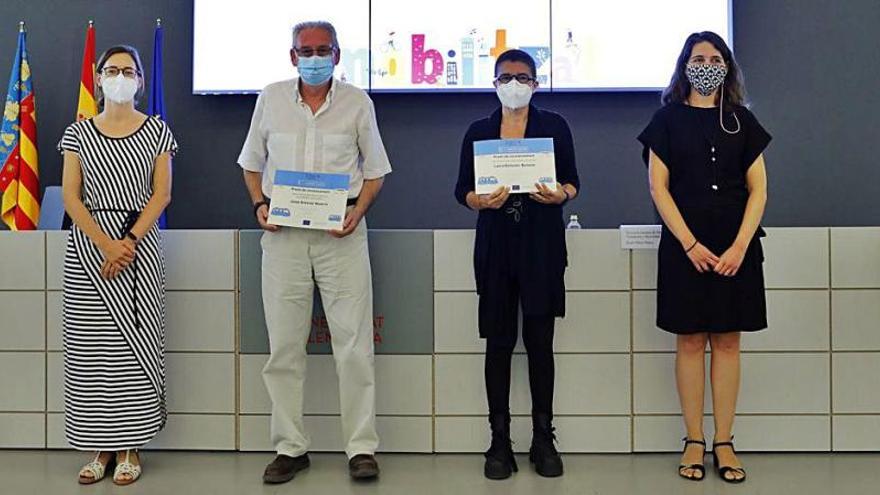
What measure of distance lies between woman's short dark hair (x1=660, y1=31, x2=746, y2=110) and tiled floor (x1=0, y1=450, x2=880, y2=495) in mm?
1286

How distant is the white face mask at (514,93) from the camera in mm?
2762

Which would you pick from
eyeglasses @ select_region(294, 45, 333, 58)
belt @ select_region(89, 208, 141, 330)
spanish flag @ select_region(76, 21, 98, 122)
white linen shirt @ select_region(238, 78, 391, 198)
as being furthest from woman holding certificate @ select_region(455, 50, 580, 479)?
spanish flag @ select_region(76, 21, 98, 122)

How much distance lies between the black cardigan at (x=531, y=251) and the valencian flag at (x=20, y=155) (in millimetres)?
2258

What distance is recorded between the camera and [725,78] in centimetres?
280

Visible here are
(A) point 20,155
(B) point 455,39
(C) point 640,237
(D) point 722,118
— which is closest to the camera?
(D) point 722,118

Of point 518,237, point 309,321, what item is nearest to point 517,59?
point 518,237

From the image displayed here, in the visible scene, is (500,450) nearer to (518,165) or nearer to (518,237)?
(518,237)

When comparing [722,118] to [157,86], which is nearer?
[722,118]

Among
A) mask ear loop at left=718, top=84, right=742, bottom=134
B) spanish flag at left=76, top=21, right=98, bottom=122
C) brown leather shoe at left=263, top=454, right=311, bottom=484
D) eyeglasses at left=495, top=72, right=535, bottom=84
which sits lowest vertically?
brown leather shoe at left=263, top=454, right=311, bottom=484

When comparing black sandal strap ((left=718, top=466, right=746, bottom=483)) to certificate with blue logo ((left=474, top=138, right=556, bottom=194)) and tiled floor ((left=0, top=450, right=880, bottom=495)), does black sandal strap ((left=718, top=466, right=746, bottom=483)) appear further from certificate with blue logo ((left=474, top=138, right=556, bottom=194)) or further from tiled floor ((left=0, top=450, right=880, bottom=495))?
certificate with blue logo ((left=474, top=138, right=556, bottom=194))

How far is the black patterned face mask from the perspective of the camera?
9.06ft

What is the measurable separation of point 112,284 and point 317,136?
0.84 m

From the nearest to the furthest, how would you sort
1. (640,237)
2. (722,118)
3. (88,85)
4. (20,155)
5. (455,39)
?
1. (722,118)
2. (640,237)
3. (20,155)
4. (88,85)
5. (455,39)

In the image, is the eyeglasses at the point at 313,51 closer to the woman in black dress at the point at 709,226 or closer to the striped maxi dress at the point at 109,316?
the striped maxi dress at the point at 109,316
